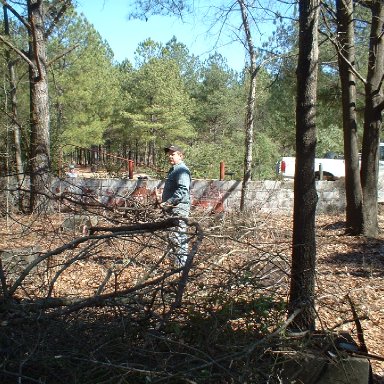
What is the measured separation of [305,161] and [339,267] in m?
3.47

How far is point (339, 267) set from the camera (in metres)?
6.52

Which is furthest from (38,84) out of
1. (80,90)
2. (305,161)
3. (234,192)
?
(80,90)

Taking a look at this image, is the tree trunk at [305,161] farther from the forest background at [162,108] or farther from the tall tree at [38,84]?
the forest background at [162,108]

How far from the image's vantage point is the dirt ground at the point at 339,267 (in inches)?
156

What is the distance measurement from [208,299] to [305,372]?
30.9 inches

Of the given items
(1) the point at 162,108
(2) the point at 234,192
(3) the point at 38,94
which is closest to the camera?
(3) the point at 38,94

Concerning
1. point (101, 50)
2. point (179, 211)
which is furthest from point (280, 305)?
point (101, 50)

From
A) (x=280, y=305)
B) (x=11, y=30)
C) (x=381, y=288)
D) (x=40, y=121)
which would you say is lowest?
(x=381, y=288)

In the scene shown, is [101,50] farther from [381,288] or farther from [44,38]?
[381,288]

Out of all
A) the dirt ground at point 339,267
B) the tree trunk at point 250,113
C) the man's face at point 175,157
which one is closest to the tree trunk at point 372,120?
the dirt ground at point 339,267

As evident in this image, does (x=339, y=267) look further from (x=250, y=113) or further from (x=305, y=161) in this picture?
(x=250, y=113)

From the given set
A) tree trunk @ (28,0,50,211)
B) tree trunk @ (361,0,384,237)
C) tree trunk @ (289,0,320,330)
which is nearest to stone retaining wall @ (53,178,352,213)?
tree trunk @ (28,0,50,211)

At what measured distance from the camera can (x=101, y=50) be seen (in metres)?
32.5

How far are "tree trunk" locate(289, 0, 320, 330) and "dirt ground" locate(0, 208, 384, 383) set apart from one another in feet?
0.59
